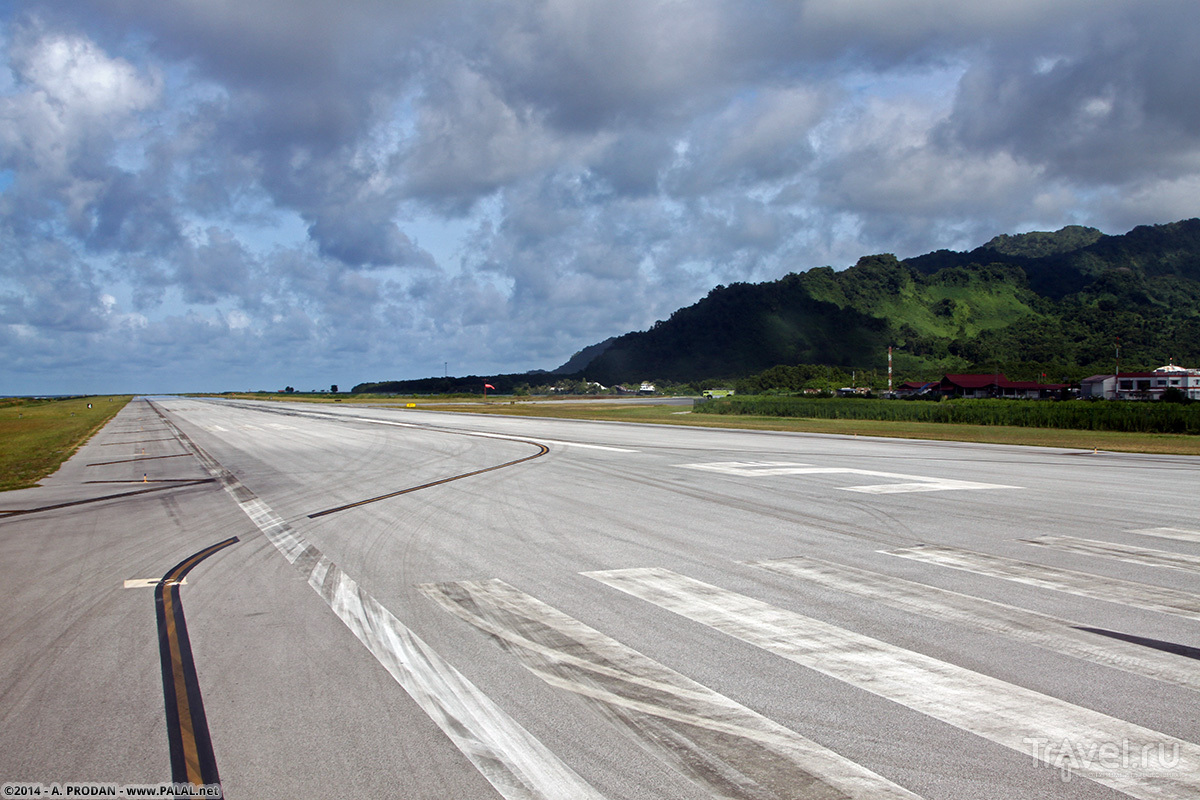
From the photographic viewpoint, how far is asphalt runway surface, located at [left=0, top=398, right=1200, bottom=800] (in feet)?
12.0

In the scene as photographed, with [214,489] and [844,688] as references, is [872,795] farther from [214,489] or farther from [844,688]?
[214,489]

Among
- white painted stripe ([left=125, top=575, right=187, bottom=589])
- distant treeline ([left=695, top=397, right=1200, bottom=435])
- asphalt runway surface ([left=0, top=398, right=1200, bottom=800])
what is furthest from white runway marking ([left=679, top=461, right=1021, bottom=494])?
distant treeline ([left=695, top=397, right=1200, bottom=435])

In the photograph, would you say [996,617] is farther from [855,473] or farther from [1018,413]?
[1018,413]

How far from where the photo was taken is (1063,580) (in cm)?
698

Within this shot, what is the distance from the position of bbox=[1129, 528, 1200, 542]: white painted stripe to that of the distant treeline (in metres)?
33.8

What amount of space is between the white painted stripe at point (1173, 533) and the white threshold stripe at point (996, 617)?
4.48 metres

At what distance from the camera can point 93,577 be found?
313 inches

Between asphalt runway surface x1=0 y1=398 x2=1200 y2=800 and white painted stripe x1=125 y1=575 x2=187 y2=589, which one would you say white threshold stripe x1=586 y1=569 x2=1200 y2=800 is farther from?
white painted stripe x1=125 y1=575 x2=187 y2=589

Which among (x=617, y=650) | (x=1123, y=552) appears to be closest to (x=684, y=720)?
(x=617, y=650)

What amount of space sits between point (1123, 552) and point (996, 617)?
11.4 ft

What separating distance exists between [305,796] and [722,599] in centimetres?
393

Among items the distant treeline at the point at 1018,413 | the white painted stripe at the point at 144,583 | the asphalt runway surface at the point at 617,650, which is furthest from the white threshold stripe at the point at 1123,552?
the distant treeline at the point at 1018,413

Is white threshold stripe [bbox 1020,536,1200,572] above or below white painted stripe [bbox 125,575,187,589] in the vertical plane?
above

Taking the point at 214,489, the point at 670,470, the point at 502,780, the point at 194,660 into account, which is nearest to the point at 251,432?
the point at 214,489
